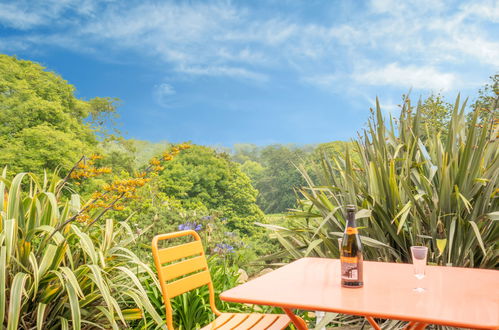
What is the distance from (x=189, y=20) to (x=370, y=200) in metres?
20.7

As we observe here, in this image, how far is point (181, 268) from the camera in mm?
1913

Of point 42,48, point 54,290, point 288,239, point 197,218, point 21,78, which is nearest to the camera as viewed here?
point 54,290

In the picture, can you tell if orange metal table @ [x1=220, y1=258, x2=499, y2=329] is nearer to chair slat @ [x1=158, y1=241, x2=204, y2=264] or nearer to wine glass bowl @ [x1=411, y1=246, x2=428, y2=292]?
wine glass bowl @ [x1=411, y1=246, x2=428, y2=292]

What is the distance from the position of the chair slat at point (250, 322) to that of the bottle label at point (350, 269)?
0.57 metres

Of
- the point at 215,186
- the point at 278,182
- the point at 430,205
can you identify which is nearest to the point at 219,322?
the point at 430,205

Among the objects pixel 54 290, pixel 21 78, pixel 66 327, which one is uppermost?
pixel 21 78

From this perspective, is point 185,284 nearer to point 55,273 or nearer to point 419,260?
point 55,273

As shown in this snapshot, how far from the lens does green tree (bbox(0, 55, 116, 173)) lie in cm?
1121

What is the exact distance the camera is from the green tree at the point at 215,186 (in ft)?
46.5

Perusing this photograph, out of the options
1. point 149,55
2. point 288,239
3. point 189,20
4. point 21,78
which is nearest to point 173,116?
point 149,55

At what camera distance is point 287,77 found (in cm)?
2919

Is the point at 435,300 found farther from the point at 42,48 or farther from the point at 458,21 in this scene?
the point at 458,21

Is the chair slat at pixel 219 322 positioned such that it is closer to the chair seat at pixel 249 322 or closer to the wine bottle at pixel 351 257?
the chair seat at pixel 249 322

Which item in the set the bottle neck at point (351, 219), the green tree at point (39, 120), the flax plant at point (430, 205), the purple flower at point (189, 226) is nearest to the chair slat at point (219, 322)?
the flax plant at point (430, 205)
